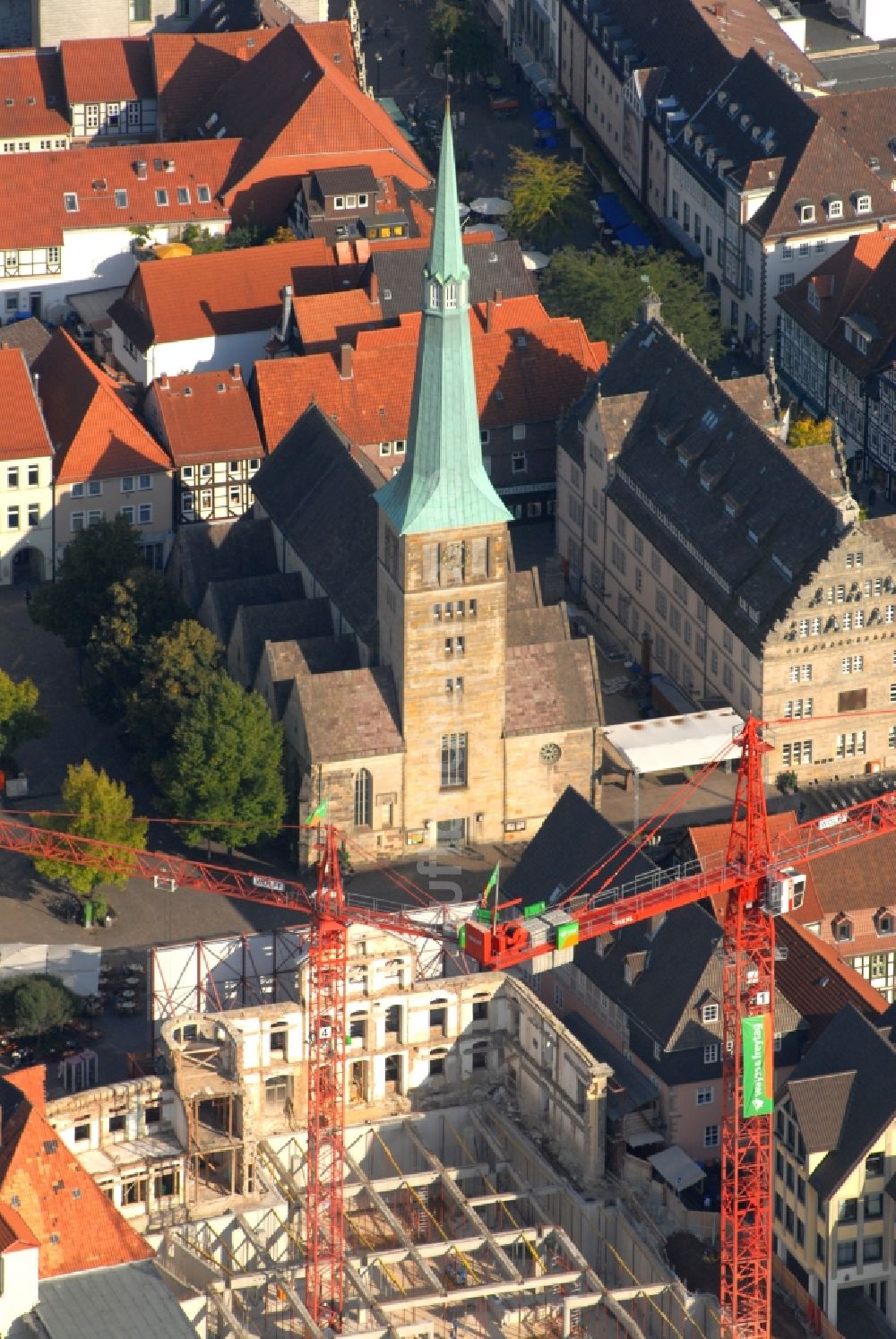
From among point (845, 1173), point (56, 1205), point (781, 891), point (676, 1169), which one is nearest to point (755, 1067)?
point (781, 891)

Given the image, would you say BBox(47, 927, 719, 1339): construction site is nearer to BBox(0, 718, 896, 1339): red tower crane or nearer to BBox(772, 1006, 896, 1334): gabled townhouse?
BBox(0, 718, 896, 1339): red tower crane

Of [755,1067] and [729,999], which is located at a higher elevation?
[729,999]

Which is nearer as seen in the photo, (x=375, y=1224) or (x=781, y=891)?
(x=781, y=891)

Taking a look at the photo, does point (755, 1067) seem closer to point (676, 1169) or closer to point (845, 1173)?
point (845, 1173)

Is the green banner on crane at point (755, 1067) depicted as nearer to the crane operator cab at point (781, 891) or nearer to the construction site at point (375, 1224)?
the crane operator cab at point (781, 891)

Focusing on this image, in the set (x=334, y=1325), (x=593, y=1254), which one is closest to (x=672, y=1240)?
(x=593, y=1254)

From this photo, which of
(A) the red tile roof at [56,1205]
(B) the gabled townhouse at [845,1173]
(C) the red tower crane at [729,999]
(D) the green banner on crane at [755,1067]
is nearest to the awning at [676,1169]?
(C) the red tower crane at [729,999]
